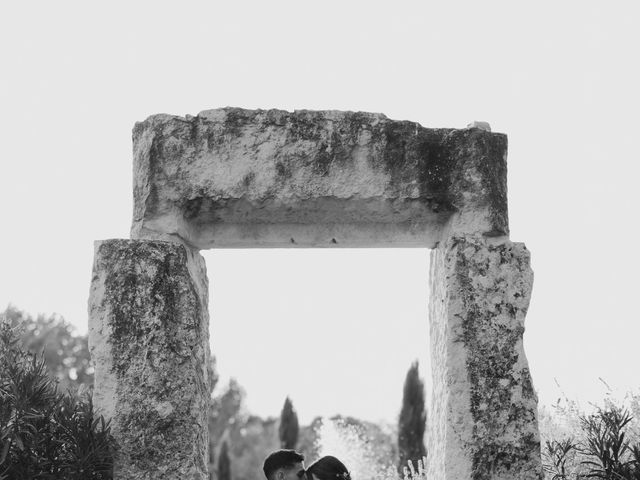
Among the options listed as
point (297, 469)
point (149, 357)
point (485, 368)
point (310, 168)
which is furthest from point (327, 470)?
point (310, 168)

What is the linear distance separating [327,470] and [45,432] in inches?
62.9

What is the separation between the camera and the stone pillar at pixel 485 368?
4.93 m

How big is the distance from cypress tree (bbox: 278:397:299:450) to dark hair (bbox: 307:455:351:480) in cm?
1357

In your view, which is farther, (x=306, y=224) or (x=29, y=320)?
(x=29, y=320)

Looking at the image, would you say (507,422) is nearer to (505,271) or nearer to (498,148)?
(505,271)

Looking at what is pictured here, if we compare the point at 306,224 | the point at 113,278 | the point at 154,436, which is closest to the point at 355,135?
the point at 306,224

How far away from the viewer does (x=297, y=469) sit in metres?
5.58

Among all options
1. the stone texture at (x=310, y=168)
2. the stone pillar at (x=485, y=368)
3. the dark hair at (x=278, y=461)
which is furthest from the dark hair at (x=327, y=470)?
the stone texture at (x=310, y=168)

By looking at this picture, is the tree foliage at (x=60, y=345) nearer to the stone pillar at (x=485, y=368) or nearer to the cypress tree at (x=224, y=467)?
the cypress tree at (x=224, y=467)

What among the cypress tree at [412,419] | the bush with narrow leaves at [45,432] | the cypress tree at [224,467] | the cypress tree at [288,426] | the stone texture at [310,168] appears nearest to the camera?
the bush with narrow leaves at [45,432]

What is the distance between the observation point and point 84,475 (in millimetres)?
4898

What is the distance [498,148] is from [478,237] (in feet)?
1.75

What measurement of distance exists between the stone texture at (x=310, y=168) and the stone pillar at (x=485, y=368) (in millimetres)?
192

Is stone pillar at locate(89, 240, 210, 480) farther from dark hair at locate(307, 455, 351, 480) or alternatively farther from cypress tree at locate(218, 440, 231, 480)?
cypress tree at locate(218, 440, 231, 480)
